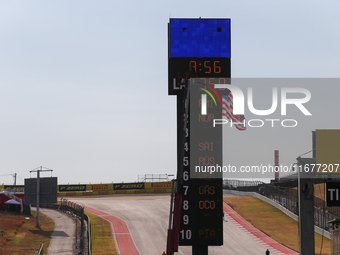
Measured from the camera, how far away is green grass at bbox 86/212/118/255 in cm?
3881

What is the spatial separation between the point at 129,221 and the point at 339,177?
1356 inches

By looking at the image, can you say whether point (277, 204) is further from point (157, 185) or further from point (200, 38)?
point (200, 38)

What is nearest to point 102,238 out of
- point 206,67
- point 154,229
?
point 154,229

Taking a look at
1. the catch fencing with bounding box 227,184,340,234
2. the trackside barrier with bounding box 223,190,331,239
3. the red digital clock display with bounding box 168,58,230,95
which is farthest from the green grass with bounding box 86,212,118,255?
the trackside barrier with bounding box 223,190,331,239

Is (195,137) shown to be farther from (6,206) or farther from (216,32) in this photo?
(6,206)

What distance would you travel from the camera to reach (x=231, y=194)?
73.1 m

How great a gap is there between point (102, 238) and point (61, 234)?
15.1 feet

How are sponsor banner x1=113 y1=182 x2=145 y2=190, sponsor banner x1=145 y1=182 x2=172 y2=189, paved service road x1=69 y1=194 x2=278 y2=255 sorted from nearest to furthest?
paved service road x1=69 y1=194 x2=278 y2=255
sponsor banner x1=145 y1=182 x2=172 y2=189
sponsor banner x1=113 y1=182 x2=145 y2=190

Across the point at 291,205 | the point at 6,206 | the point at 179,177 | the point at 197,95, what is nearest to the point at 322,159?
the point at 179,177

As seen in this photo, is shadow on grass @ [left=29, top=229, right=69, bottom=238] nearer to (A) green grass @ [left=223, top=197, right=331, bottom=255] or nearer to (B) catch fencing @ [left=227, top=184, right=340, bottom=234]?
(A) green grass @ [left=223, top=197, right=331, bottom=255]

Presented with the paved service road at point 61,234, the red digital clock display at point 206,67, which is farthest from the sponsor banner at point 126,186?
the red digital clock display at point 206,67

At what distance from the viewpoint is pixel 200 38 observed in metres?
26.7

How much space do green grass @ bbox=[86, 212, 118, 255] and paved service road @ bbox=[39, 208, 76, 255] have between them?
195 centimetres

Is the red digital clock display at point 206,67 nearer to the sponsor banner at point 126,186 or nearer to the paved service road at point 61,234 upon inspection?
the paved service road at point 61,234
